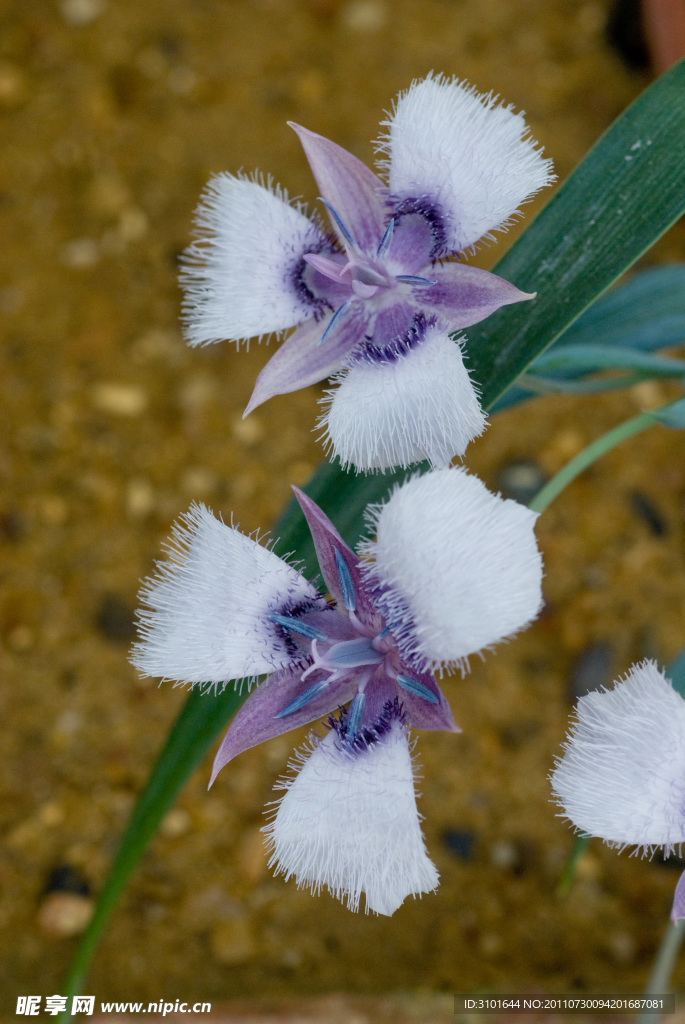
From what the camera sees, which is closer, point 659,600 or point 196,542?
point 196,542

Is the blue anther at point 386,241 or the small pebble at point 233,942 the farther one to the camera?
the small pebble at point 233,942

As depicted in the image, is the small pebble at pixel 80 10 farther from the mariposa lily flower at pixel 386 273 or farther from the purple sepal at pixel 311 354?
the purple sepal at pixel 311 354

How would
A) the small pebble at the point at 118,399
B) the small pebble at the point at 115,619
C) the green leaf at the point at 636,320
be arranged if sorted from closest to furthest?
the green leaf at the point at 636,320
the small pebble at the point at 115,619
the small pebble at the point at 118,399

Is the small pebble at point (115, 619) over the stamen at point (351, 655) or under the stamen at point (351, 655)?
under

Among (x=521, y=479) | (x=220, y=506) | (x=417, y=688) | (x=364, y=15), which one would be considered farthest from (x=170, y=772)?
(x=364, y=15)

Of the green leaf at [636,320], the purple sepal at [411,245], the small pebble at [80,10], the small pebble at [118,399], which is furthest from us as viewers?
the small pebble at [80,10]

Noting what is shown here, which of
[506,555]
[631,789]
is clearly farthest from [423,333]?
[631,789]

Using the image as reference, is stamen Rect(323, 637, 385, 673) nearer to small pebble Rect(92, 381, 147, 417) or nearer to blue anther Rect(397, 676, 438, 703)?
blue anther Rect(397, 676, 438, 703)

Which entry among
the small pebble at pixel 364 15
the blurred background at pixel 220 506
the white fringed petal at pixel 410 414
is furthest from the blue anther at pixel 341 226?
the small pebble at pixel 364 15

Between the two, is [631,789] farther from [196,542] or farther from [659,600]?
[659,600]
